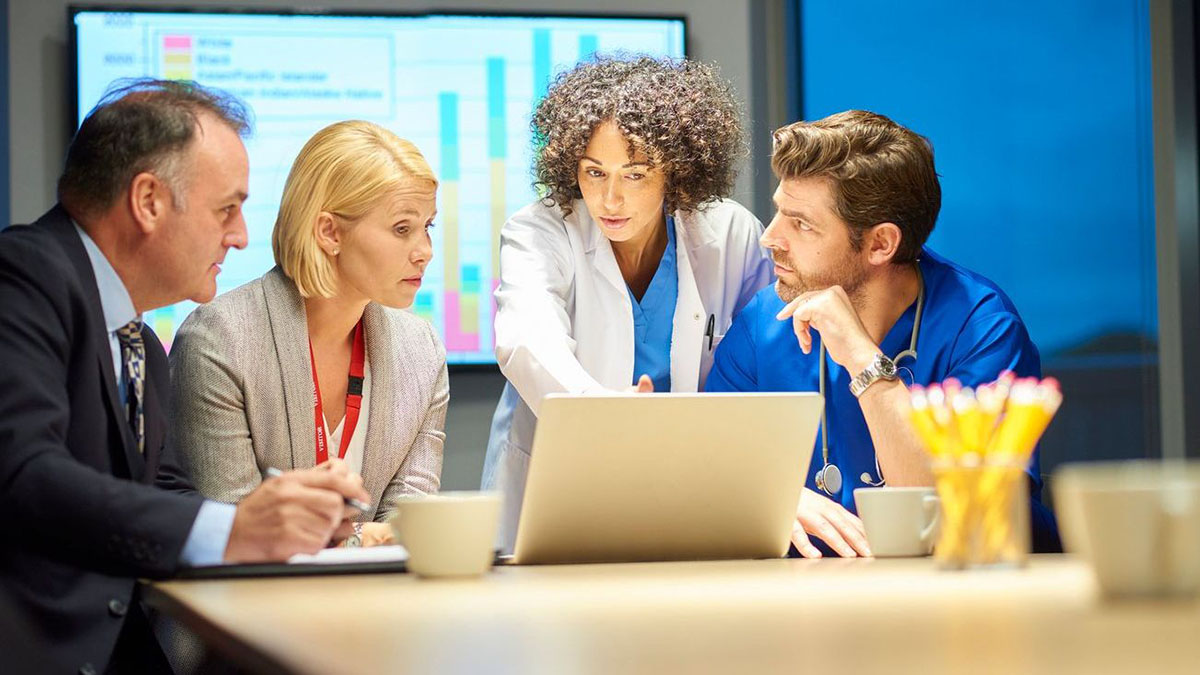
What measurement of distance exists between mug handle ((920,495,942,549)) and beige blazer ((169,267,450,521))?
3.59 ft

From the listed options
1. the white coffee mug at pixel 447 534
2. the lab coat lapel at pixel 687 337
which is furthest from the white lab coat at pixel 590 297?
the white coffee mug at pixel 447 534

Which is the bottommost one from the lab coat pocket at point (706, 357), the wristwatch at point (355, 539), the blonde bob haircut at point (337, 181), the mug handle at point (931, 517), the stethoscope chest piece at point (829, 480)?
the wristwatch at point (355, 539)

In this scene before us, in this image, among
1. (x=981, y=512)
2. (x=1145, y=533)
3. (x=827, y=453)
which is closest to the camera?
(x=1145, y=533)

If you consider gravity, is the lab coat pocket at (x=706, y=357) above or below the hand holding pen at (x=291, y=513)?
above

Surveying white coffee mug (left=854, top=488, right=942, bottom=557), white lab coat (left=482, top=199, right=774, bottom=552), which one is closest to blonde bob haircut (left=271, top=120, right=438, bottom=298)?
white lab coat (left=482, top=199, right=774, bottom=552)

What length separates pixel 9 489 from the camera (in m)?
1.58

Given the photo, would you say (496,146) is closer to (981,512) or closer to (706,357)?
(706,357)

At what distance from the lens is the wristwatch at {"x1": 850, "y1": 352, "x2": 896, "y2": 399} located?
7.77ft

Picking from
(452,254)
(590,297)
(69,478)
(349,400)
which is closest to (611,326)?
(590,297)

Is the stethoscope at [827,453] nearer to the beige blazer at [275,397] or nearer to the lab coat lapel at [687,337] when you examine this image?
the lab coat lapel at [687,337]

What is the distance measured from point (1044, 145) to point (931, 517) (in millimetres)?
1952

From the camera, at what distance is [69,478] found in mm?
1574

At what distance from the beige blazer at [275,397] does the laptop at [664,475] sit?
0.76m

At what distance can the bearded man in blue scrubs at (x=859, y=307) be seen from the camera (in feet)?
8.05
